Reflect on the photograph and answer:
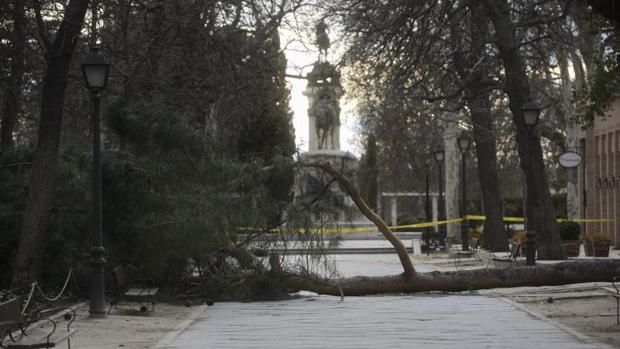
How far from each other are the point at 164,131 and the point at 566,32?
49.1 feet

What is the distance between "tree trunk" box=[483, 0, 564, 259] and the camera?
104ft

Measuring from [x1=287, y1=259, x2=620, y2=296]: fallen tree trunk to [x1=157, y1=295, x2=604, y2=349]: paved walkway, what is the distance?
560mm

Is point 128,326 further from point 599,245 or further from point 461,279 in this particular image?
point 599,245

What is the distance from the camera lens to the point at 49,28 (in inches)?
939

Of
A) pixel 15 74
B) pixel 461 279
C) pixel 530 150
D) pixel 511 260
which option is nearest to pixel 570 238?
pixel 530 150

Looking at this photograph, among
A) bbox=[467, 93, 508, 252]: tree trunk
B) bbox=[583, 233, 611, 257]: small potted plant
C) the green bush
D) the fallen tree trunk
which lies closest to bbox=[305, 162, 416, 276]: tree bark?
the fallen tree trunk

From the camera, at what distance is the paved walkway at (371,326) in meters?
14.4

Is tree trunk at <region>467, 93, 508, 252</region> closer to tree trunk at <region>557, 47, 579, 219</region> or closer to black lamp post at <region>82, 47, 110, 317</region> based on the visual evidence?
tree trunk at <region>557, 47, 579, 219</region>

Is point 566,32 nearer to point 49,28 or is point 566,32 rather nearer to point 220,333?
point 49,28

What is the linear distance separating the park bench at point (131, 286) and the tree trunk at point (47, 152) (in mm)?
1400

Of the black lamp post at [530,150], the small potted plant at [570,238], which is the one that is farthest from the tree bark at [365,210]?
the small potted plant at [570,238]

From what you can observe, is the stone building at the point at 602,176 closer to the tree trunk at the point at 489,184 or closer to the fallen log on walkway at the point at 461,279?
the tree trunk at the point at 489,184

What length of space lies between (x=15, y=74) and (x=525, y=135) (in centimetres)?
1388

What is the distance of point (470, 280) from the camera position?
2220 centimetres
